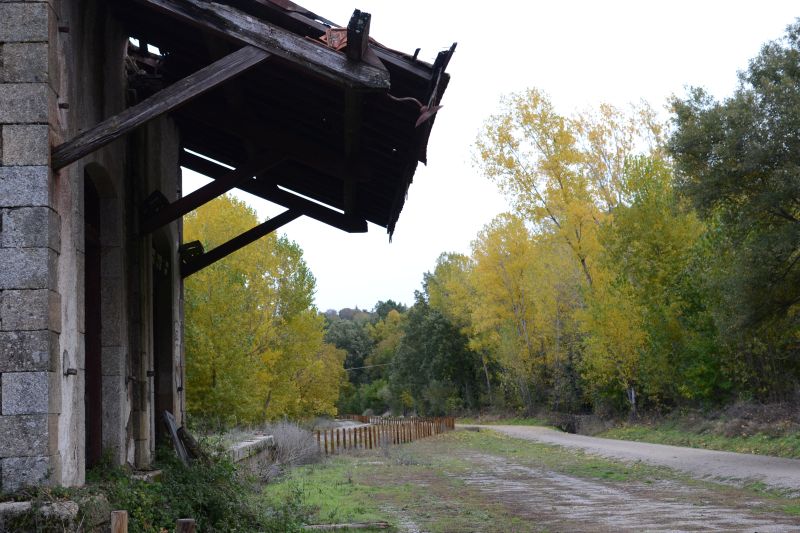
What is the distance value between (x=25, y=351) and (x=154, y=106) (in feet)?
6.73

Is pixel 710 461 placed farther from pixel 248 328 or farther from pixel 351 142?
pixel 248 328

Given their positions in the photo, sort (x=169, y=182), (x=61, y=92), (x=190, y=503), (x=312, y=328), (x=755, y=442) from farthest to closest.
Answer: (x=312, y=328) < (x=755, y=442) < (x=169, y=182) < (x=190, y=503) < (x=61, y=92)

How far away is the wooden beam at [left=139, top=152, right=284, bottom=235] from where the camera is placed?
973cm

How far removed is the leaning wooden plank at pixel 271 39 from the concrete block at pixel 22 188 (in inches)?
64.9

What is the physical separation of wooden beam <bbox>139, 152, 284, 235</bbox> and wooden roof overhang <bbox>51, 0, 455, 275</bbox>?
1 cm

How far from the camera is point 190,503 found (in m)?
8.56

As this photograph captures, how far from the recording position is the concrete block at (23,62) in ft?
20.9

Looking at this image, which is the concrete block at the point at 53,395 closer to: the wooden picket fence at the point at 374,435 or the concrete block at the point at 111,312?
the concrete block at the point at 111,312

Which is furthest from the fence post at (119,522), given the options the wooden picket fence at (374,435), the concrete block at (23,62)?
the wooden picket fence at (374,435)

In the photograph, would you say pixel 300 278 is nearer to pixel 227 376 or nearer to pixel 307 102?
pixel 227 376

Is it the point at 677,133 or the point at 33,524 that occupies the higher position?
the point at 677,133

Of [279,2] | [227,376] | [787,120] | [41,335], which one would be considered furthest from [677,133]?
[41,335]

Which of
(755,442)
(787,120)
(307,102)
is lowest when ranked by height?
(755,442)

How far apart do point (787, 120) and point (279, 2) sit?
15.2 m
